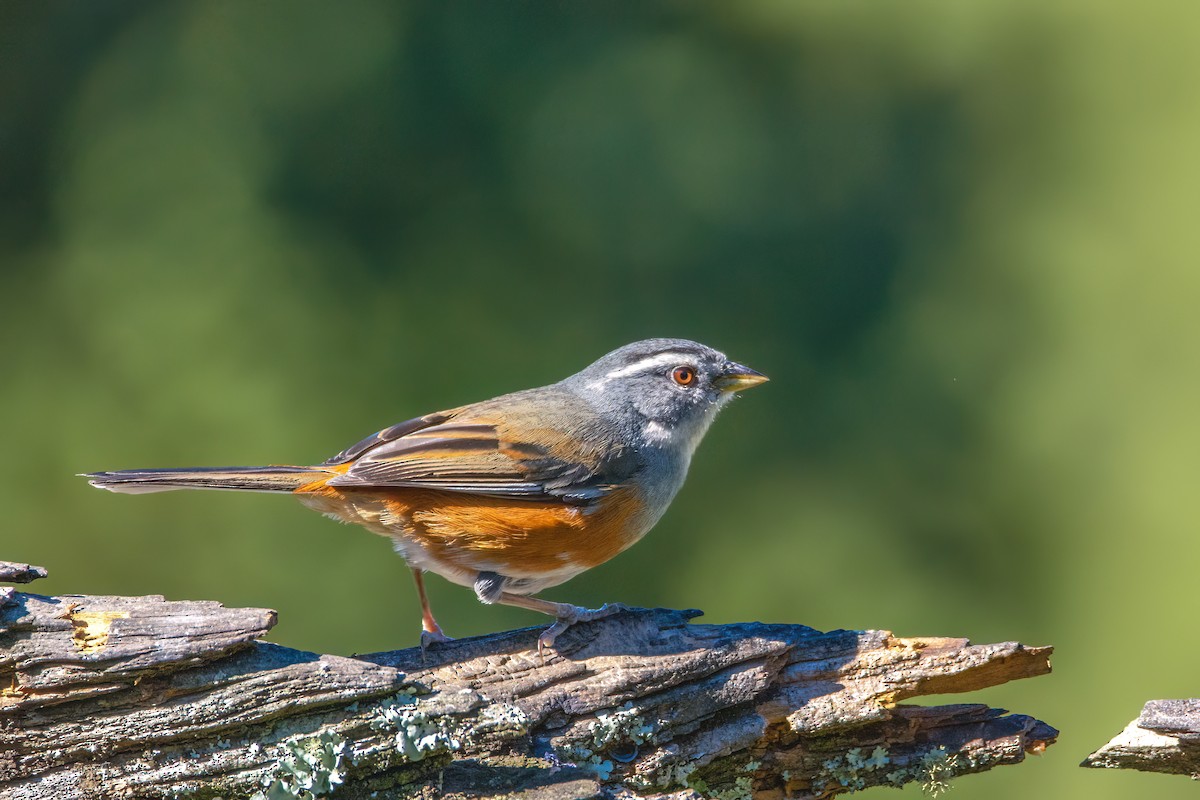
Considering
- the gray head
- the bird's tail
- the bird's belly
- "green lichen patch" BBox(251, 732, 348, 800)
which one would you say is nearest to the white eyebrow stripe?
the gray head

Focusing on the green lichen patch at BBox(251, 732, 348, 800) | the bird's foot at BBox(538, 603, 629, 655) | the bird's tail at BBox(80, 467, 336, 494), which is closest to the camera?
the green lichen patch at BBox(251, 732, 348, 800)

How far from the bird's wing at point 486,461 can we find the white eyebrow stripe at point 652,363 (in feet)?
1.84

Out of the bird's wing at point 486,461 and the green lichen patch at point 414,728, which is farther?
the bird's wing at point 486,461

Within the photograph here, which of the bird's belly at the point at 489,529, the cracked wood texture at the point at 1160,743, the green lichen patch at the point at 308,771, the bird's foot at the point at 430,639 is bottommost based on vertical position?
the cracked wood texture at the point at 1160,743

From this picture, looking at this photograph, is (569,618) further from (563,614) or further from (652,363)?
(652,363)

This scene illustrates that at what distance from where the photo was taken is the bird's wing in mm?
4473

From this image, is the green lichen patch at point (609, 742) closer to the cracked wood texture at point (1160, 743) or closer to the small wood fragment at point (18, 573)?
the cracked wood texture at point (1160, 743)

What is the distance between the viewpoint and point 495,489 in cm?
454

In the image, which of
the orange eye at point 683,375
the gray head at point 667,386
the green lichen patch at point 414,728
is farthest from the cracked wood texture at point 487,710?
the orange eye at point 683,375

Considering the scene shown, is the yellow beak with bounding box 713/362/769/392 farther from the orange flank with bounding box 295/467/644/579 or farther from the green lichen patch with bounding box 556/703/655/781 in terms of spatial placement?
the green lichen patch with bounding box 556/703/655/781

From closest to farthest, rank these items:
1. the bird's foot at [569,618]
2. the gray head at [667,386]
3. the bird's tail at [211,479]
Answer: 1. the bird's foot at [569,618]
2. the bird's tail at [211,479]
3. the gray head at [667,386]

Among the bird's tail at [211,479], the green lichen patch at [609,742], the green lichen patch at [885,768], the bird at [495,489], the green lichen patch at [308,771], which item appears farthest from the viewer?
the bird at [495,489]

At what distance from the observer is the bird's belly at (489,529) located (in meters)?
4.45

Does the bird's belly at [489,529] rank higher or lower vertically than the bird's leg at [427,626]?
higher
